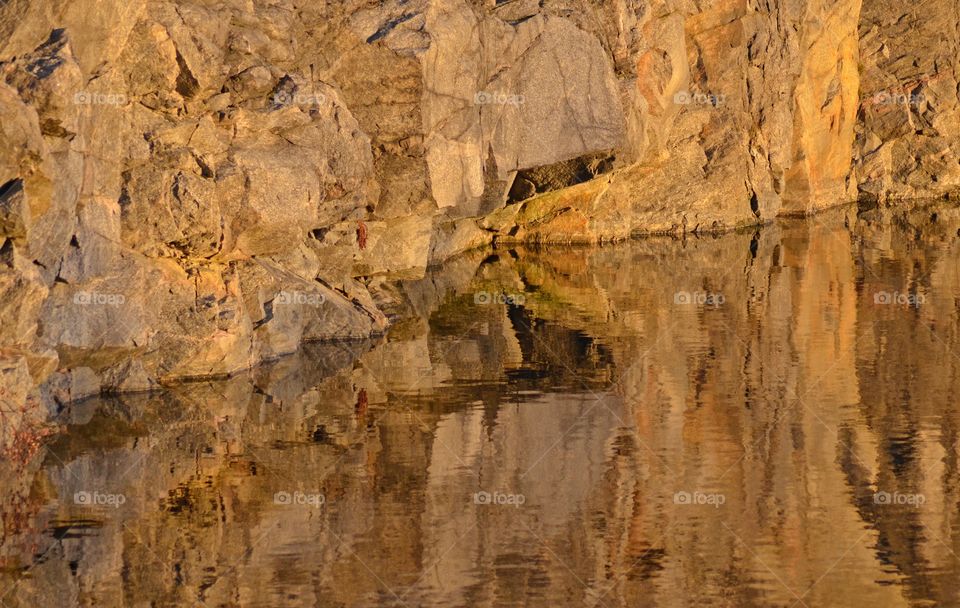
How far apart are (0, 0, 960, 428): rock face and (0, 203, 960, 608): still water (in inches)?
52.1

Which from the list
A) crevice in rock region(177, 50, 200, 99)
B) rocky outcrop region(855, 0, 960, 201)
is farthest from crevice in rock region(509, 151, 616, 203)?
rocky outcrop region(855, 0, 960, 201)

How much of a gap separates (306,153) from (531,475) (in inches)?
421

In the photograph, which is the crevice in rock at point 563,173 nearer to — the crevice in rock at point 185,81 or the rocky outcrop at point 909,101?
the crevice in rock at point 185,81

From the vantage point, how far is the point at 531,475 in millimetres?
18812

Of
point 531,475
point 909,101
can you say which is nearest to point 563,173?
point 531,475

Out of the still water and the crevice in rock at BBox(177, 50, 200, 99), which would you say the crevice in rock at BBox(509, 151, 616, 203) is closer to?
the still water

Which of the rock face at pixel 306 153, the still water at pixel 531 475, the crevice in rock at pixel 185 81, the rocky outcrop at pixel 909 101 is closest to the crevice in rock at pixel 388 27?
A: the rock face at pixel 306 153

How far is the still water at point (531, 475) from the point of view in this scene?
14.8m

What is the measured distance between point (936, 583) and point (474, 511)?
16.9ft

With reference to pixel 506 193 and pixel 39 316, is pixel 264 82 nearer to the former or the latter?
pixel 39 316

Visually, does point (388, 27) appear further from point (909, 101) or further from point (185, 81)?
point (909, 101)

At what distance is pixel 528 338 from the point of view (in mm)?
29828

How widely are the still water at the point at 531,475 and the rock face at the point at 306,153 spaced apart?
132 centimetres

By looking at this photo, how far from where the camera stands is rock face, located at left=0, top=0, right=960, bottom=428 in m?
21.2
